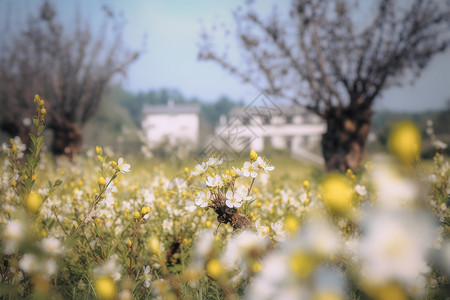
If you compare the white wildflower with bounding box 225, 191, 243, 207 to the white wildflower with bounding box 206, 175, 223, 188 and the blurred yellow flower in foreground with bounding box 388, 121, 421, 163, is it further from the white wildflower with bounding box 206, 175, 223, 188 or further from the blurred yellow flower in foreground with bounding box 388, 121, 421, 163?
the blurred yellow flower in foreground with bounding box 388, 121, 421, 163

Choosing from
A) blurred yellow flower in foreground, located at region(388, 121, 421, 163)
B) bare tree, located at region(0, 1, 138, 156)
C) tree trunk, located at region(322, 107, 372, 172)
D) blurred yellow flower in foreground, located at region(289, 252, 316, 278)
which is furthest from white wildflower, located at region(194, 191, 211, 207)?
bare tree, located at region(0, 1, 138, 156)

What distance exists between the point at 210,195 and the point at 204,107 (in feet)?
170

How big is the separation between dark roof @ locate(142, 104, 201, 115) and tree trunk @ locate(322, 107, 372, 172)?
42.1 m

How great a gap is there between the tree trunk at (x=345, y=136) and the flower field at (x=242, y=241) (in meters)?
4.63

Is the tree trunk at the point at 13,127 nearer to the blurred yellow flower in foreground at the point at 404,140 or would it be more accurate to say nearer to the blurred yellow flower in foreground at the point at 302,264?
the blurred yellow flower in foreground at the point at 302,264

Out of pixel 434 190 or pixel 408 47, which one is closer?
pixel 434 190

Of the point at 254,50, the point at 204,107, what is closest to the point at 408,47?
the point at 254,50

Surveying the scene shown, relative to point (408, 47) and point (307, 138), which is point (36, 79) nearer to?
point (408, 47)

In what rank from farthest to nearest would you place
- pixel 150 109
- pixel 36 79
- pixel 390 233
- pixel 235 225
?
1. pixel 150 109
2. pixel 36 79
3. pixel 235 225
4. pixel 390 233

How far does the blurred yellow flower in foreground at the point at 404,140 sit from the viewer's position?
455 mm

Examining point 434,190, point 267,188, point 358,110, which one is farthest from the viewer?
point 358,110

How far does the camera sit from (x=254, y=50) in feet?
24.8

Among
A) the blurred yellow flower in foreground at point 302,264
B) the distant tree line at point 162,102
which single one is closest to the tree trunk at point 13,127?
the blurred yellow flower in foreground at point 302,264

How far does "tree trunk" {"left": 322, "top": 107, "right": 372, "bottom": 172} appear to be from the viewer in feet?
25.5
